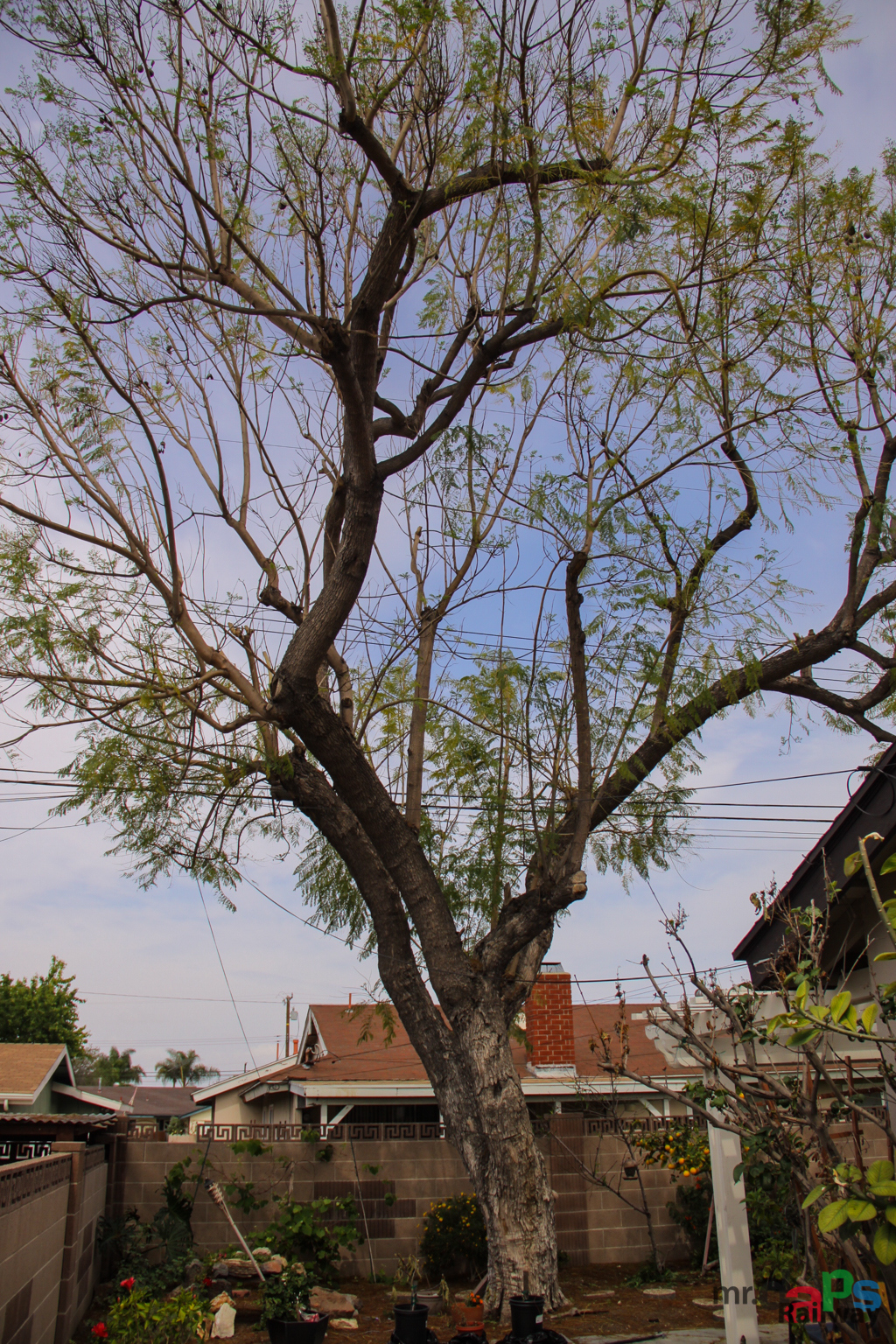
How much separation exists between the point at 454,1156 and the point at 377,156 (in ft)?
27.2

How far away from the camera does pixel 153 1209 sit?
8281 mm

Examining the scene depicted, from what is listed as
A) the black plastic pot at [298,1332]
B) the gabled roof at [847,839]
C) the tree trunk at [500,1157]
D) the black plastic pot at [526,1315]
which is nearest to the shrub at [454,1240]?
the tree trunk at [500,1157]

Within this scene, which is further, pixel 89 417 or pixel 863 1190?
pixel 89 417

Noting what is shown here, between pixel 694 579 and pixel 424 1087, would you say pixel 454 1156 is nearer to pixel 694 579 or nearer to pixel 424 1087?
pixel 424 1087

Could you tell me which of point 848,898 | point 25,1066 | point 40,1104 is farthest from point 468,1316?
point 40,1104

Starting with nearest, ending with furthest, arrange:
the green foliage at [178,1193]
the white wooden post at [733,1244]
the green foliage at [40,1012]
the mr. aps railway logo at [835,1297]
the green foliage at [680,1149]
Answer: the mr. aps railway logo at [835,1297], the white wooden post at [733,1244], the green foliage at [178,1193], the green foliage at [680,1149], the green foliage at [40,1012]

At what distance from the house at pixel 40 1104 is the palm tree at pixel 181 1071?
57.1m

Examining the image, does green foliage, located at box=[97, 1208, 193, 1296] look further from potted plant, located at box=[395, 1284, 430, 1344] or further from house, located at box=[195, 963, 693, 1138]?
potted plant, located at box=[395, 1284, 430, 1344]


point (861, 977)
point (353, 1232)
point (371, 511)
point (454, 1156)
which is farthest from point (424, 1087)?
point (371, 511)

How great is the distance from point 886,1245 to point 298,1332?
5192 mm

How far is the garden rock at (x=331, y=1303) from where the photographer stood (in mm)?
6973

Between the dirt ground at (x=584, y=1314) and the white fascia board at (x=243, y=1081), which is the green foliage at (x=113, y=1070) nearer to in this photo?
the white fascia board at (x=243, y=1081)

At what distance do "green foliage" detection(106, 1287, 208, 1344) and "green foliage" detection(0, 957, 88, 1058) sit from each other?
88.2 ft

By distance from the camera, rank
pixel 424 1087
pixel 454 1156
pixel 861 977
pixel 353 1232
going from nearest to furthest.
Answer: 1. pixel 861 977
2. pixel 353 1232
3. pixel 454 1156
4. pixel 424 1087
